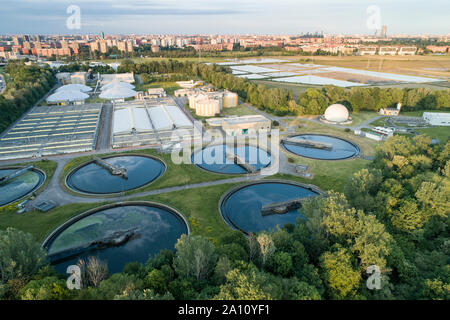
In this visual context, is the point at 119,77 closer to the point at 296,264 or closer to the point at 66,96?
the point at 66,96

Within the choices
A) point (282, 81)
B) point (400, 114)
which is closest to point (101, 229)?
point (400, 114)

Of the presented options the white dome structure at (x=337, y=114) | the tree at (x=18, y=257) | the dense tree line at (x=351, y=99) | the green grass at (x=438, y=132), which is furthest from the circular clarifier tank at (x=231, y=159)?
the green grass at (x=438, y=132)

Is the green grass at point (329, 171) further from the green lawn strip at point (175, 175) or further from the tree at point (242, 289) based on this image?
the tree at point (242, 289)

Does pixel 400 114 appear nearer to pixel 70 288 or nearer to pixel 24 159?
pixel 70 288

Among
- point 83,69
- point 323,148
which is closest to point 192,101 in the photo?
point 323,148

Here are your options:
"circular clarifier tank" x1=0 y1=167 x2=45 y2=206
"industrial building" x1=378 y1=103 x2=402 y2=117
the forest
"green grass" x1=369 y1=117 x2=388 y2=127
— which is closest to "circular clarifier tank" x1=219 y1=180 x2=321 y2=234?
the forest

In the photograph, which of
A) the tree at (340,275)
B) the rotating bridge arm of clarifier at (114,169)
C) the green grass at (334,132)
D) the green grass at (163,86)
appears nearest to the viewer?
the tree at (340,275)

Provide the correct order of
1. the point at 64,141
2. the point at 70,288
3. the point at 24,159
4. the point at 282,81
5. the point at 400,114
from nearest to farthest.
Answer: the point at 70,288
the point at 24,159
the point at 64,141
the point at 400,114
the point at 282,81
